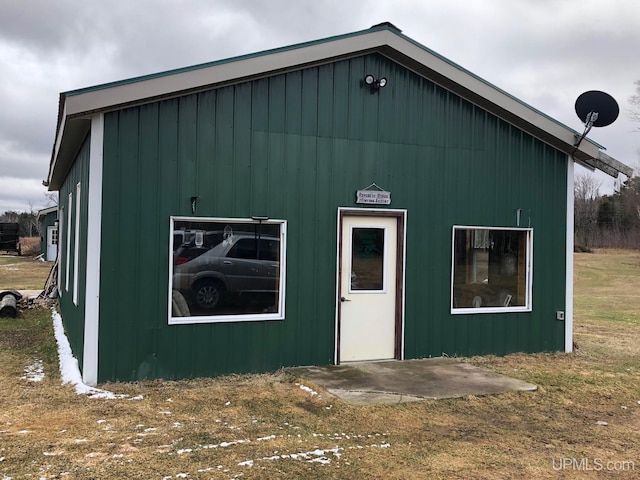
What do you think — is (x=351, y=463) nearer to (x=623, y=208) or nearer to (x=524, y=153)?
(x=524, y=153)

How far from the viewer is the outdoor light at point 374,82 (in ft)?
25.5

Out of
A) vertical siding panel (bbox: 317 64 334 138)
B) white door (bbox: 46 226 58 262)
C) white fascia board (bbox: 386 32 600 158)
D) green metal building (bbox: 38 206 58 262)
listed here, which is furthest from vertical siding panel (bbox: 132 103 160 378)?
white door (bbox: 46 226 58 262)

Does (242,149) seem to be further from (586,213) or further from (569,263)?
(586,213)

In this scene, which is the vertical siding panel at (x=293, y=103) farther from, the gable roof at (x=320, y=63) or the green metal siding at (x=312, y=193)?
the gable roof at (x=320, y=63)

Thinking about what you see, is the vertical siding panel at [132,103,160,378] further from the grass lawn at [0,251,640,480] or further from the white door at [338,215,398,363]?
the white door at [338,215,398,363]

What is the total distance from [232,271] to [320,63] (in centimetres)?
286

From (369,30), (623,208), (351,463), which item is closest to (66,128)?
(369,30)

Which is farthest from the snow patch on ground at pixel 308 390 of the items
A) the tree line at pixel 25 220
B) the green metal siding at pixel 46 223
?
the tree line at pixel 25 220

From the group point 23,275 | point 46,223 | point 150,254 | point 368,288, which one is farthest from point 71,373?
point 46,223

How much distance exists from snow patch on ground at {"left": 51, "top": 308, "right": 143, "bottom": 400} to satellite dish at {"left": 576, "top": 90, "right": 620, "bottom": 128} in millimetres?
6985

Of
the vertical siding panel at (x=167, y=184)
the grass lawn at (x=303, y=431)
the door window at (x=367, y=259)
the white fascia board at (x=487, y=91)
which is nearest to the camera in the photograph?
the grass lawn at (x=303, y=431)

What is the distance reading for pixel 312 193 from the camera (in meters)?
7.50

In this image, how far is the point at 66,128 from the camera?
23.1 feet

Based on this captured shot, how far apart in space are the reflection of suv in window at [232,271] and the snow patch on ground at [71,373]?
1373 millimetres
